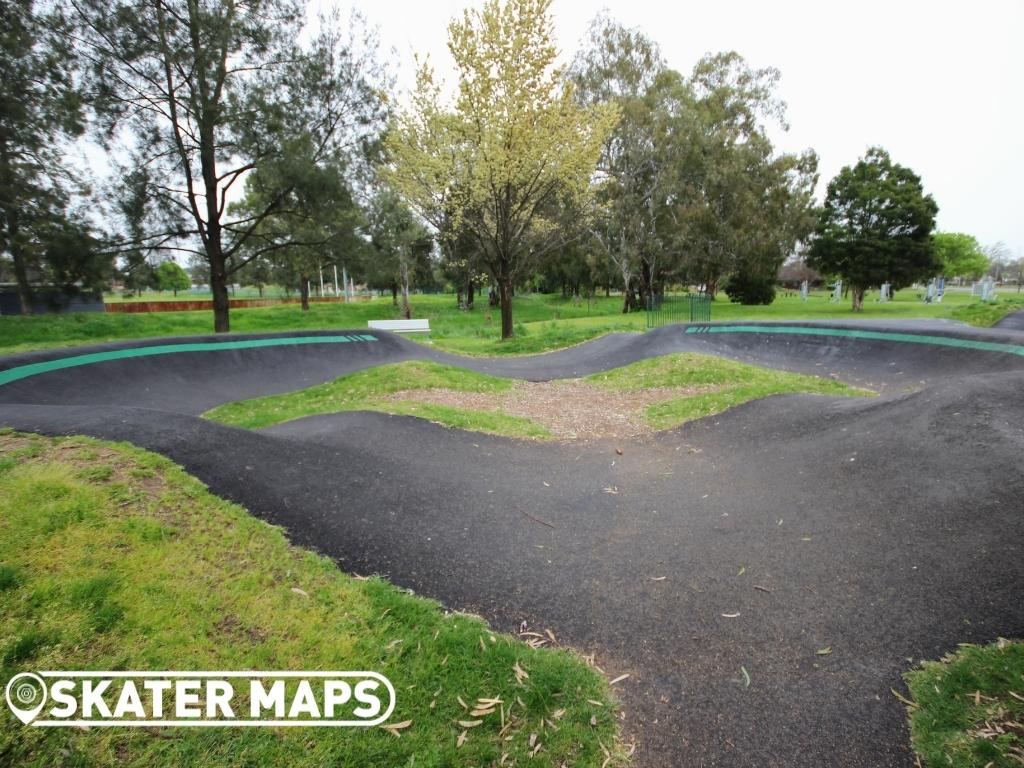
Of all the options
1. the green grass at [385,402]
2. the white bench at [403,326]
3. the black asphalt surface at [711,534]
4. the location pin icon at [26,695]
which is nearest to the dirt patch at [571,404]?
the green grass at [385,402]

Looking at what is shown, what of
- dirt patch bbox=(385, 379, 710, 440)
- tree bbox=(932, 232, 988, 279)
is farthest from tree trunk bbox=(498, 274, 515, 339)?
tree bbox=(932, 232, 988, 279)

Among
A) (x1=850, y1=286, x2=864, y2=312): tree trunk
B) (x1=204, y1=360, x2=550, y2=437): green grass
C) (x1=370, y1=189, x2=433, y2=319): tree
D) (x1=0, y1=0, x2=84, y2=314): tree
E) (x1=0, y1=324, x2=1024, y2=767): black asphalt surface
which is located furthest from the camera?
(x1=850, y1=286, x2=864, y2=312): tree trunk

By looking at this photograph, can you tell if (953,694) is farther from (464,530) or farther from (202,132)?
(202,132)

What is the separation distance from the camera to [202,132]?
56.8 feet

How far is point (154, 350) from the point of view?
12.1m

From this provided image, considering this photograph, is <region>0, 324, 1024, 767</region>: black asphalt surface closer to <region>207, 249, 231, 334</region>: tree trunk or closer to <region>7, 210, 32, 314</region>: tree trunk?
<region>7, 210, 32, 314</region>: tree trunk

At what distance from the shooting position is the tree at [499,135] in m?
16.3

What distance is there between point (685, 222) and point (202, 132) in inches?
1032

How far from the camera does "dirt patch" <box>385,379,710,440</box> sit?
29.0 feet

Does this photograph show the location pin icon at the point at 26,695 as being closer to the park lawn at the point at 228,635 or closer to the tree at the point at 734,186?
the park lawn at the point at 228,635

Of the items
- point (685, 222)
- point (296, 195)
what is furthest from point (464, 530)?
point (685, 222)

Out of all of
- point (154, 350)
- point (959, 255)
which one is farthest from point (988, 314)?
point (959, 255)

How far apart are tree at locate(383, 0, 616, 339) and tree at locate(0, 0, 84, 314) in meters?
10.2

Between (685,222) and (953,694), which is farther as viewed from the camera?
(685,222)
